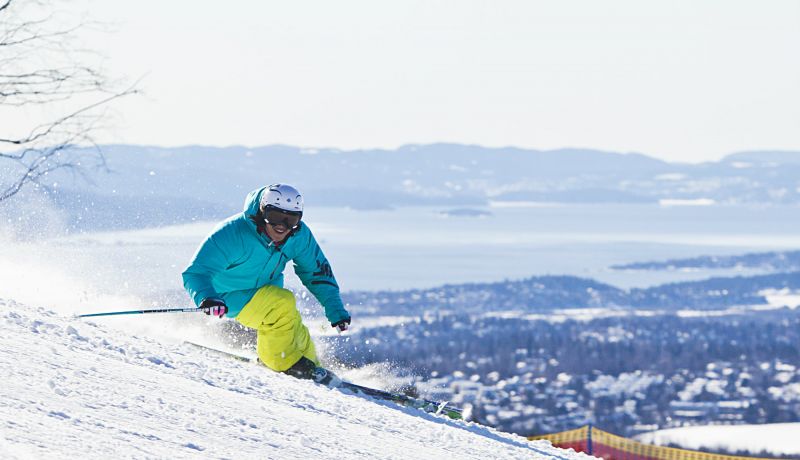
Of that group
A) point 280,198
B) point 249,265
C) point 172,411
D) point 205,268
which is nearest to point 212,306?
point 205,268

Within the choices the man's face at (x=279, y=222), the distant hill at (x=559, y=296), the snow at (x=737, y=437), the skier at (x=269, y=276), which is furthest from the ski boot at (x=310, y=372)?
the distant hill at (x=559, y=296)

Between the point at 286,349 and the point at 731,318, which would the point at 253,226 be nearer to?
the point at 286,349

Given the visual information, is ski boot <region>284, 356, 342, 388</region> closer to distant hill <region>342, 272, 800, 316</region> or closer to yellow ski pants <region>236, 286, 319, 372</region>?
yellow ski pants <region>236, 286, 319, 372</region>

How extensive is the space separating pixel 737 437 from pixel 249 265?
62868mm

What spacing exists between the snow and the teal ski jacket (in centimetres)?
5064

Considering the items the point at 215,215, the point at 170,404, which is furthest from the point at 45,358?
the point at 215,215

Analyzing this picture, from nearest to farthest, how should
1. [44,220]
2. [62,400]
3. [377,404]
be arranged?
[62,400] → [377,404] → [44,220]

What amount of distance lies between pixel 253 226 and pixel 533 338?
110188 millimetres

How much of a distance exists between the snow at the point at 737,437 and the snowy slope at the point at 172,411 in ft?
170

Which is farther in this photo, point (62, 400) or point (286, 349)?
point (286, 349)

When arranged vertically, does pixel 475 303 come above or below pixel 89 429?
below

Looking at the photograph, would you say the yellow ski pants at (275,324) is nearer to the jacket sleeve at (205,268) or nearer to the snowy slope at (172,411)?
the jacket sleeve at (205,268)

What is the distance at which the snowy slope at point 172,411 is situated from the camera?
125 inches

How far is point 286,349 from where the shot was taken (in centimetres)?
649
